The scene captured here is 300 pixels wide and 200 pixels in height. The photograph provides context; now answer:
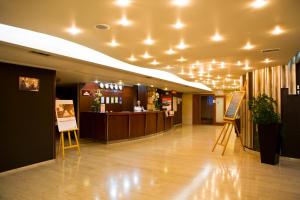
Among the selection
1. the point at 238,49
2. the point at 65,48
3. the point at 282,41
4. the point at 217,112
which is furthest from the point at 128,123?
the point at 217,112

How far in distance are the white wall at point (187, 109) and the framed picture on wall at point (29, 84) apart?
45.3ft

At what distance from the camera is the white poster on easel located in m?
6.48

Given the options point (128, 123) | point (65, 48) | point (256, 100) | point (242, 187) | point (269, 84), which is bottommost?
point (242, 187)

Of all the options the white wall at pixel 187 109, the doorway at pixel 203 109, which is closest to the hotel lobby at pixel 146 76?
the doorway at pixel 203 109

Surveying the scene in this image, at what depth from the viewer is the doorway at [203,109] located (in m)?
17.6

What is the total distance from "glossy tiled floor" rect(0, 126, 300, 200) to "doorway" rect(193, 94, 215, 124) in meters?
10.8

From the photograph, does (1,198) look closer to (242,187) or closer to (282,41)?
(242,187)

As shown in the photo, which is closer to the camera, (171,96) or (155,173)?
(155,173)

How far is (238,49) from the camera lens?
16.0 feet

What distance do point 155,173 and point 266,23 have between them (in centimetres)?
369

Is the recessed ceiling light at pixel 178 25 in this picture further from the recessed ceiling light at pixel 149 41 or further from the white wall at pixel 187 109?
the white wall at pixel 187 109

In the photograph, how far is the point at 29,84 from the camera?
5320 millimetres

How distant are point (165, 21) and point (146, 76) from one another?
4.82 meters

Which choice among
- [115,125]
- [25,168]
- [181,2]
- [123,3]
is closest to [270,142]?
[181,2]
